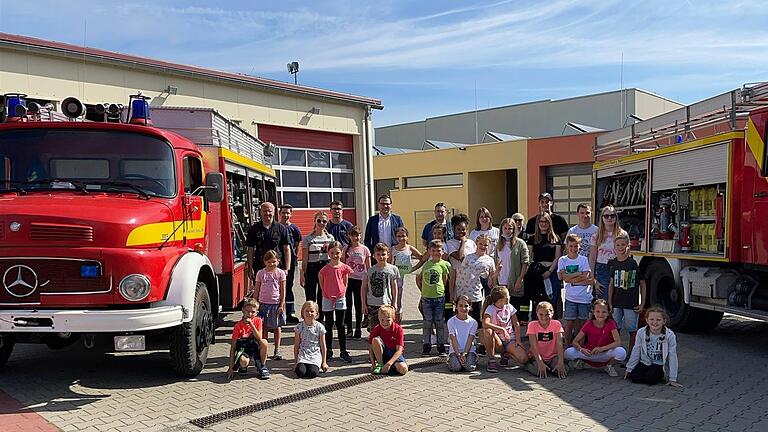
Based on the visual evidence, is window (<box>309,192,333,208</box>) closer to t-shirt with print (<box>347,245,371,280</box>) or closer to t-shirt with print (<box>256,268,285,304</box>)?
t-shirt with print (<box>347,245,371,280</box>)

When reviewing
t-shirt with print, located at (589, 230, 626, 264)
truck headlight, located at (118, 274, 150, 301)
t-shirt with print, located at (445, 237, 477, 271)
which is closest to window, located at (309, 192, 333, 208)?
t-shirt with print, located at (445, 237, 477, 271)

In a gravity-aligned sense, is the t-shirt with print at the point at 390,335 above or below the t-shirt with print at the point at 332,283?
below

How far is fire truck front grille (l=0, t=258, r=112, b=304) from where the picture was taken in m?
5.34

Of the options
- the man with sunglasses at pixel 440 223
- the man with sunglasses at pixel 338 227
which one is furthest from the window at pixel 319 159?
the man with sunglasses at pixel 440 223

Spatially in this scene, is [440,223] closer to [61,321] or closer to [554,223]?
[554,223]

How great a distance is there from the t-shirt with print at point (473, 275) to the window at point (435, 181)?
18066mm

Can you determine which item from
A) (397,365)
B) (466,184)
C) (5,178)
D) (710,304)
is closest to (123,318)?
(5,178)

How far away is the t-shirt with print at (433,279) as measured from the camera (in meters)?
7.41

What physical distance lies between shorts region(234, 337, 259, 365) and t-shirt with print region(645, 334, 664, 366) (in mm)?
3889

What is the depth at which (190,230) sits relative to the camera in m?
6.57

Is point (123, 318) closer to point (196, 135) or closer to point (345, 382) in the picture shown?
point (345, 382)

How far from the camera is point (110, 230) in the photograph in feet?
17.8

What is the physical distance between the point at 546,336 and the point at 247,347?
3.08 m

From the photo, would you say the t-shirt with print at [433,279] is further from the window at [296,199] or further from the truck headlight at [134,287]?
the window at [296,199]
